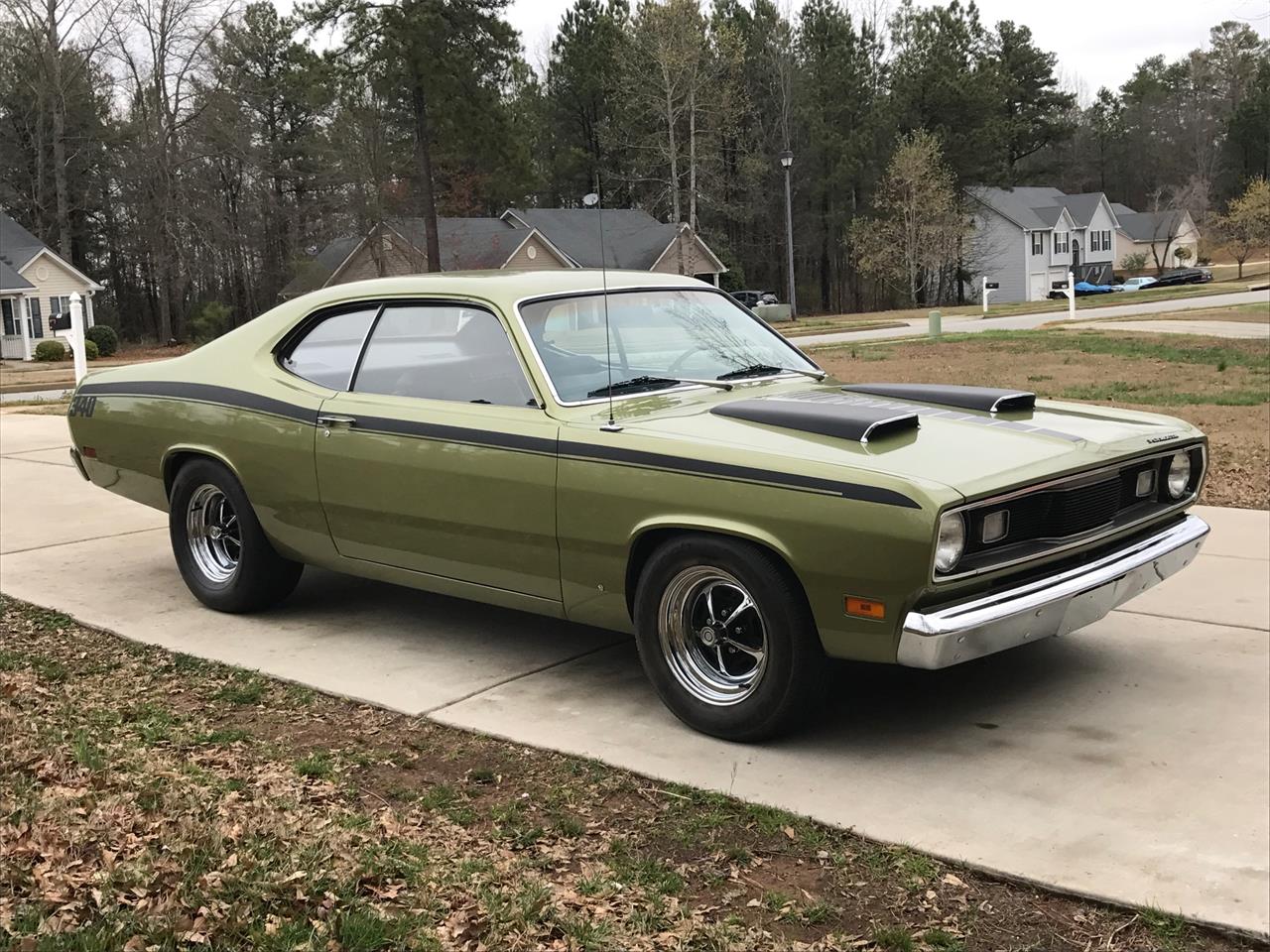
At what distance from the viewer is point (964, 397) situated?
4.76 metres

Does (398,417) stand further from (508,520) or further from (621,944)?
(621,944)

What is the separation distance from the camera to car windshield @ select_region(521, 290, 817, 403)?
4734mm

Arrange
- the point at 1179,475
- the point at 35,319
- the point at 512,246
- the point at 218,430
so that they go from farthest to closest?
the point at 512,246, the point at 35,319, the point at 218,430, the point at 1179,475

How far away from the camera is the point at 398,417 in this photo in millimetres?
4930

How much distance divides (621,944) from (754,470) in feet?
5.17

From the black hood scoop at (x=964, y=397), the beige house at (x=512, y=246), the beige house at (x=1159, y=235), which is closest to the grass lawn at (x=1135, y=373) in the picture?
the black hood scoop at (x=964, y=397)

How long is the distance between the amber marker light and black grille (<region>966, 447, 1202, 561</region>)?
1.17 feet

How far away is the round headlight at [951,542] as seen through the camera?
3.62 meters

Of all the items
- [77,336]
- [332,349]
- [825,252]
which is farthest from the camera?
[825,252]

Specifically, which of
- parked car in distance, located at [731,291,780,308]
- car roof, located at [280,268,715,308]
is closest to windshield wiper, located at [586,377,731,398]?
car roof, located at [280,268,715,308]

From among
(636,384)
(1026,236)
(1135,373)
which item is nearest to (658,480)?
(636,384)

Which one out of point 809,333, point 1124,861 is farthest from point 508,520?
point 809,333

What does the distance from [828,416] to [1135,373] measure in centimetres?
1214

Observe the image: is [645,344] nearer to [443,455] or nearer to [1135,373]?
[443,455]
